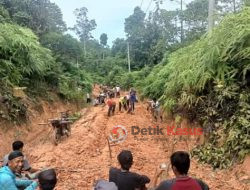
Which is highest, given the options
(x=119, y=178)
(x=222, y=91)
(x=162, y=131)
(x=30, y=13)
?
(x=30, y=13)

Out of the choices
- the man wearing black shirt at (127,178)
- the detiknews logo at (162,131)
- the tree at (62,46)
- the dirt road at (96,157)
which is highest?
the tree at (62,46)

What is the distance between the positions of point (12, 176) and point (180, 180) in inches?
69.9

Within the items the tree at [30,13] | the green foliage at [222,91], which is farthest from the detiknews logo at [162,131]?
the tree at [30,13]

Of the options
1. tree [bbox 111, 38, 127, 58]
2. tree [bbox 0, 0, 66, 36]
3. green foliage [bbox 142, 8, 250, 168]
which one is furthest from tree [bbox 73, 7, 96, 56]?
green foliage [bbox 142, 8, 250, 168]

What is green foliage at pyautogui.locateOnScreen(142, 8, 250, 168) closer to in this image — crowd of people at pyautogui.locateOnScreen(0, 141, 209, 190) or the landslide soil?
the landslide soil

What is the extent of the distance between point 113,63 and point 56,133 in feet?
114

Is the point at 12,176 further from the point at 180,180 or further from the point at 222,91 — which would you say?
the point at 222,91

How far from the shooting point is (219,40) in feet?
27.1

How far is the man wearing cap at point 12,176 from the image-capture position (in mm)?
2826

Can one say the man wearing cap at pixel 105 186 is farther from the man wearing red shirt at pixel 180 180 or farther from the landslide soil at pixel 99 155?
the landslide soil at pixel 99 155

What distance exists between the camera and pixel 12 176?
2.95m

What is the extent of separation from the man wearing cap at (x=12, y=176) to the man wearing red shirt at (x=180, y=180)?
1446 millimetres

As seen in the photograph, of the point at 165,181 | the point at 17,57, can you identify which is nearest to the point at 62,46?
the point at 17,57

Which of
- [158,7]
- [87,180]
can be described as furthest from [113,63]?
[87,180]
